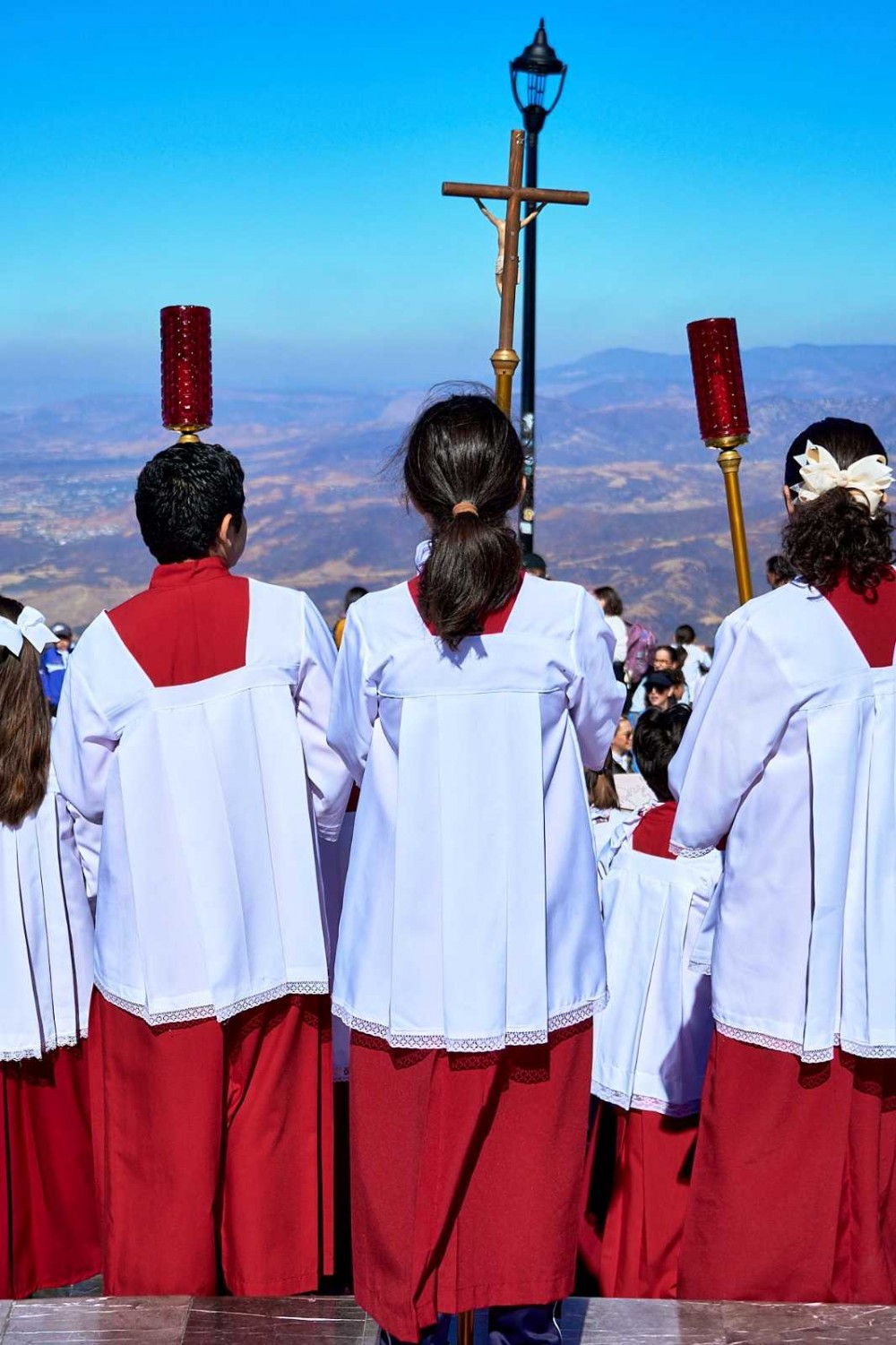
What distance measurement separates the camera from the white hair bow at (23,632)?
134 inches

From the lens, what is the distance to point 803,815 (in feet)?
9.95

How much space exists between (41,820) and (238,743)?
0.60 metres

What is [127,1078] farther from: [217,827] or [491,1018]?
[491,1018]

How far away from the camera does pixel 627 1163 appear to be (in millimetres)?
3877

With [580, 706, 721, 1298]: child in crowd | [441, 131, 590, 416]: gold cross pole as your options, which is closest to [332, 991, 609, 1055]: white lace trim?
[580, 706, 721, 1298]: child in crowd

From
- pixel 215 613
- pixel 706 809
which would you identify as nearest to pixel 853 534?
pixel 706 809

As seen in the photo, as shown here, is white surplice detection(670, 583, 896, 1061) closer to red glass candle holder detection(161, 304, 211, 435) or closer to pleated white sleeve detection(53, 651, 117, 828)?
pleated white sleeve detection(53, 651, 117, 828)

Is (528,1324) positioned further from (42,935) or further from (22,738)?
(22,738)

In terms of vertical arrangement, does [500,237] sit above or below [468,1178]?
above

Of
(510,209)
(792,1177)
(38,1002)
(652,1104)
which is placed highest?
(510,209)

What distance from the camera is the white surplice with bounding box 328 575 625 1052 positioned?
2789 millimetres

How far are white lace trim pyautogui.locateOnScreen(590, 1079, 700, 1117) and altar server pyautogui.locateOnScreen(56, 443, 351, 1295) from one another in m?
0.91

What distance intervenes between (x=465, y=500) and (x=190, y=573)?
0.68 metres

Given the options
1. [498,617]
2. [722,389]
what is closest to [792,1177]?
[498,617]
